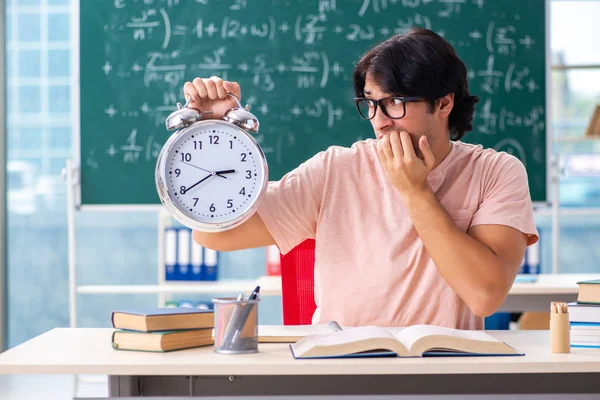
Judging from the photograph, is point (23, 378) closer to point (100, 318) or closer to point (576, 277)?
point (100, 318)

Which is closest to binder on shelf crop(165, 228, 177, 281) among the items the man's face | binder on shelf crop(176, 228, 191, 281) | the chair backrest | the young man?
binder on shelf crop(176, 228, 191, 281)

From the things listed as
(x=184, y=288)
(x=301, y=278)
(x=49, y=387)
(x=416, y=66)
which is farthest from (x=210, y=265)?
(x=416, y=66)

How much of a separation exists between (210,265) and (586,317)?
278cm

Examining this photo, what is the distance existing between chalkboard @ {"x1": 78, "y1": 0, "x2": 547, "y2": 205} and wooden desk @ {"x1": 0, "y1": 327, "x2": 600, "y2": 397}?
2.45m

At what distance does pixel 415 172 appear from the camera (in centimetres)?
173

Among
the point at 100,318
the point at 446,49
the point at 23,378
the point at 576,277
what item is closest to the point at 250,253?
the point at 100,318

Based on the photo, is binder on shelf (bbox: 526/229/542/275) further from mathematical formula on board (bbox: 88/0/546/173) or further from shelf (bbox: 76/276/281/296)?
shelf (bbox: 76/276/281/296)

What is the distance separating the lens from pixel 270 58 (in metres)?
4.06

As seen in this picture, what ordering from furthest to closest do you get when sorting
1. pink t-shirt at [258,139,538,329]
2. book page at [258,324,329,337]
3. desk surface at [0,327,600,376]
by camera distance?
1. pink t-shirt at [258,139,538,329]
2. book page at [258,324,329,337]
3. desk surface at [0,327,600,376]

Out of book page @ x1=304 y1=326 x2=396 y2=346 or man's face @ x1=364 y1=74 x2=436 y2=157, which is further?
man's face @ x1=364 y1=74 x2=436 y2=157

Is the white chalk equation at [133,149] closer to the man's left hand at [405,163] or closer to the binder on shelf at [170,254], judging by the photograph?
the binder on shelf at [170,254]

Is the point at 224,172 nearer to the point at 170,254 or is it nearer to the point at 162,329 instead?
the point at 162,329

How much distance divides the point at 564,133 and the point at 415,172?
129 inches

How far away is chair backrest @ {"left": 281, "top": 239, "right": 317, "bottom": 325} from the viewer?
218cm
